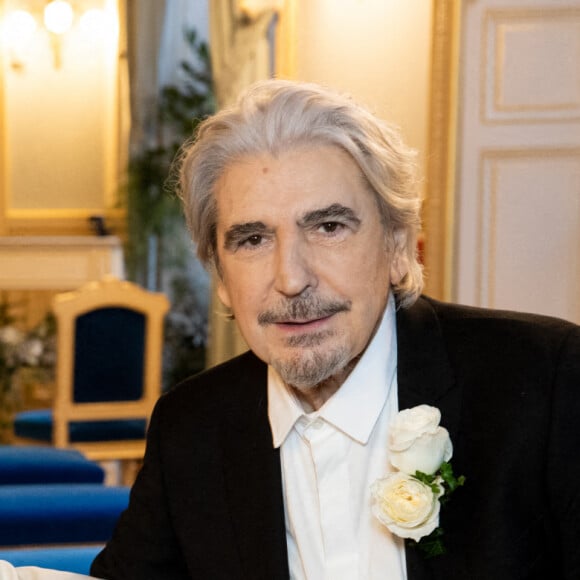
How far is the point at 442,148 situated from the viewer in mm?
5281

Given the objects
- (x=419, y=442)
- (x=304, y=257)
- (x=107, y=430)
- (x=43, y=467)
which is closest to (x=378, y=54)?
(x=107, y=430)

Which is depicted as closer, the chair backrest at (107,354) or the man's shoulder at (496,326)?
the man's shoulder at (496,326)

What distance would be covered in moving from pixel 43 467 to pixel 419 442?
91.2 inches

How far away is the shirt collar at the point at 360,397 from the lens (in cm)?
191

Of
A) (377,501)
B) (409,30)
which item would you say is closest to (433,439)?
(377,501)

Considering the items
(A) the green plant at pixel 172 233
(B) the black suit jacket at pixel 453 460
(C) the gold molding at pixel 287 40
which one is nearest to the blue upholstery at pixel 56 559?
(B) the black suit jacket at pixel 453 460

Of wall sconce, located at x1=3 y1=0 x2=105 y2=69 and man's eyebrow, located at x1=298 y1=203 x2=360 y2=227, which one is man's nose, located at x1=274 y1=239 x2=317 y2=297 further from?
wall sconce, located at x1=3 y1=0 x2=105 y2=69

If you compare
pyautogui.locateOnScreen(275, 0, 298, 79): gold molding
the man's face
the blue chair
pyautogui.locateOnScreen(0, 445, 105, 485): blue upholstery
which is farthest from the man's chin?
pyautogui.locateOnScreen(275, 0, 298, 79): gold molding

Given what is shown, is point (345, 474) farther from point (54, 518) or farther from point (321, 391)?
point (54, 518)

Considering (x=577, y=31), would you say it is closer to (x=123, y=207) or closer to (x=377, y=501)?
(x=377, y=501)

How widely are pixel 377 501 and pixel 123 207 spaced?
7809 mm

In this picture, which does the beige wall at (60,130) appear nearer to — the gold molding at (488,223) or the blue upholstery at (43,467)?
the gold molding at (488,223)

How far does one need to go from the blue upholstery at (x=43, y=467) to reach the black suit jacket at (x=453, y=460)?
67.8 inches

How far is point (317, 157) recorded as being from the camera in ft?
6.05
